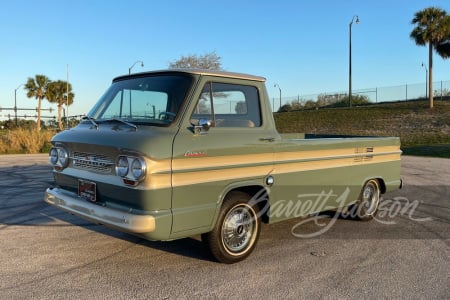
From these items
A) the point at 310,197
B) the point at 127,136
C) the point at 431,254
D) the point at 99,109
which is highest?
the point at 99,109

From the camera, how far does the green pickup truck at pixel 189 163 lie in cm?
386

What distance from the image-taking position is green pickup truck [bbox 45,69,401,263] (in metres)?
3.86

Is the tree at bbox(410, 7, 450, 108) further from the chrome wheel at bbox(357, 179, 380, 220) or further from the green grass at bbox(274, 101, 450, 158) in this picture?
the chrome wheel at bbox(357, 179, 380, 220)

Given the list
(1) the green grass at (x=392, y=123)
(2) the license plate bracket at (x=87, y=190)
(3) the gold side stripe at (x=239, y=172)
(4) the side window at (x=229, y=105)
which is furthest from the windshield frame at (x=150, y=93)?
(1) the green grass at (x=392, y=123)

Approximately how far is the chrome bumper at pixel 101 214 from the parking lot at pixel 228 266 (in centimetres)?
61

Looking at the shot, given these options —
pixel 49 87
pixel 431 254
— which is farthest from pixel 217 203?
pixel 49 87

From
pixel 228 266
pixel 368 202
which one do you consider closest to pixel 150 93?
pixel 228 266

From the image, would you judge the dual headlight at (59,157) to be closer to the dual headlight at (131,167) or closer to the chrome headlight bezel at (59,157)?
the chrome headlight bezel at (59,157)

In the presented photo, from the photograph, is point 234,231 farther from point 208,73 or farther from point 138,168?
point 208,73

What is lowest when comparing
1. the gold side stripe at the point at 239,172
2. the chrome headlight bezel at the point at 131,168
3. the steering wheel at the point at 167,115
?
the gold side stripe at the point at 239,172

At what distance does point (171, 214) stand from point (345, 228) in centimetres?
347

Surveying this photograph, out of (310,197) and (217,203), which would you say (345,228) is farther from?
(217,203)

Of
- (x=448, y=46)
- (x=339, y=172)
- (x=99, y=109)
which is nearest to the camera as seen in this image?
(x=99, y=109)

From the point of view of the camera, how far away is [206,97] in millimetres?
4512
